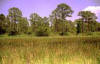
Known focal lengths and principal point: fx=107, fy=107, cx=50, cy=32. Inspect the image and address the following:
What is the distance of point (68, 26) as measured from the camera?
71.8ft

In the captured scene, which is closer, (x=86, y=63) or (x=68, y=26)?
(x=86, y=63)

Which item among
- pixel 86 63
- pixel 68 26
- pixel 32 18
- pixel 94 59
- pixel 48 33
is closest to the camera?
pixel 86 63

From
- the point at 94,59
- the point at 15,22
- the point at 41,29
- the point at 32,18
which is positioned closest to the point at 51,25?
the point at 41,29

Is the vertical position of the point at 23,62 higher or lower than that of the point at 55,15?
lower

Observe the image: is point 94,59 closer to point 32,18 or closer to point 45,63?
point 45,63

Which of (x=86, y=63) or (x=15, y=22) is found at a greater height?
(x=15, y=22)

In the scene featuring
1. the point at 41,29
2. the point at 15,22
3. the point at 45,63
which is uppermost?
the point at 15,22

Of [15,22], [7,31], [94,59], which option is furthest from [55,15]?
[94,59]

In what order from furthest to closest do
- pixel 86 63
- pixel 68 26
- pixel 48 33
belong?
pixel 68 26, pixel 48 33, pixel 86 63

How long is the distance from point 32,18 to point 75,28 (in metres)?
9.61

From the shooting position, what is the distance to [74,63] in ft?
9.27

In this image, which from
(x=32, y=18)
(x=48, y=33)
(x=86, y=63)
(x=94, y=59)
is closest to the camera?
(x=86, y=63)

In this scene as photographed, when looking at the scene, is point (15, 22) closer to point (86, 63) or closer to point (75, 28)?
point (75, 28)

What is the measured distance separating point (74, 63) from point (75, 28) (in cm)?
2029
